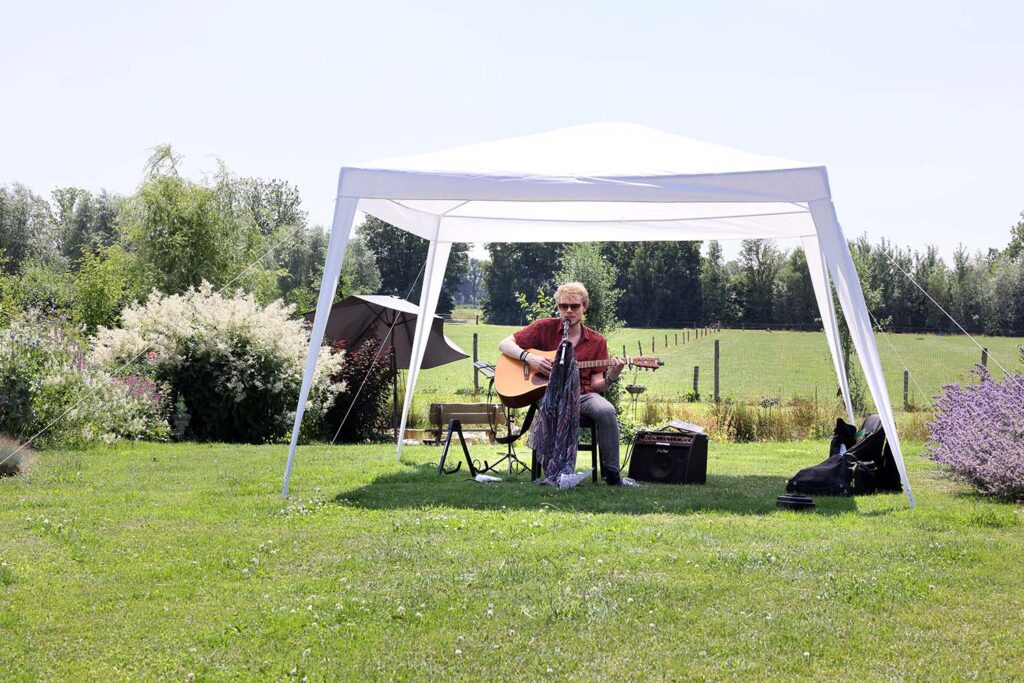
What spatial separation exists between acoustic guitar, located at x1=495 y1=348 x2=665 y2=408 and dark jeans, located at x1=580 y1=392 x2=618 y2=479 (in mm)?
294

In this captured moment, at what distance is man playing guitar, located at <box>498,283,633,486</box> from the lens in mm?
7141

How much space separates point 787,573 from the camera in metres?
4.42

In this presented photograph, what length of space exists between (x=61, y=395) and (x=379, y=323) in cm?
498

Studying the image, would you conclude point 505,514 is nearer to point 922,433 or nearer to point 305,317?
point 922,433

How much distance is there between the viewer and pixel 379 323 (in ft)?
44.6

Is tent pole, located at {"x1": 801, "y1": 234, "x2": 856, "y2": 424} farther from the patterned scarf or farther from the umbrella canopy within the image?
the umbrella canopy

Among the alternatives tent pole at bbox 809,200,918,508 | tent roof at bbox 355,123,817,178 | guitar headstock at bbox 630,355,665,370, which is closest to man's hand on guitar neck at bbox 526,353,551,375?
guitar headstock at bbox 630,355,665,370

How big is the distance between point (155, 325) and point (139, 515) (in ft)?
20.2

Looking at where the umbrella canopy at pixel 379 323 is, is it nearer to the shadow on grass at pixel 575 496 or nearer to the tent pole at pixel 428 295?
the tent pole at pixel 428 295

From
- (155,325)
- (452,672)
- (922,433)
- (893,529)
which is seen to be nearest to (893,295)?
(922,433)

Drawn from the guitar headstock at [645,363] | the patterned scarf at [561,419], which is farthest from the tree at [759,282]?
the patterned scarf at [561,419]

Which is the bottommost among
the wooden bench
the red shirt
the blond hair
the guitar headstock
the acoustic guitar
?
the wooden bench

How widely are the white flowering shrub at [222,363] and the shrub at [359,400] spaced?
0.69 metres

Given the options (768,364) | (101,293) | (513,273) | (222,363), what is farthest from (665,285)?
(222,363)
